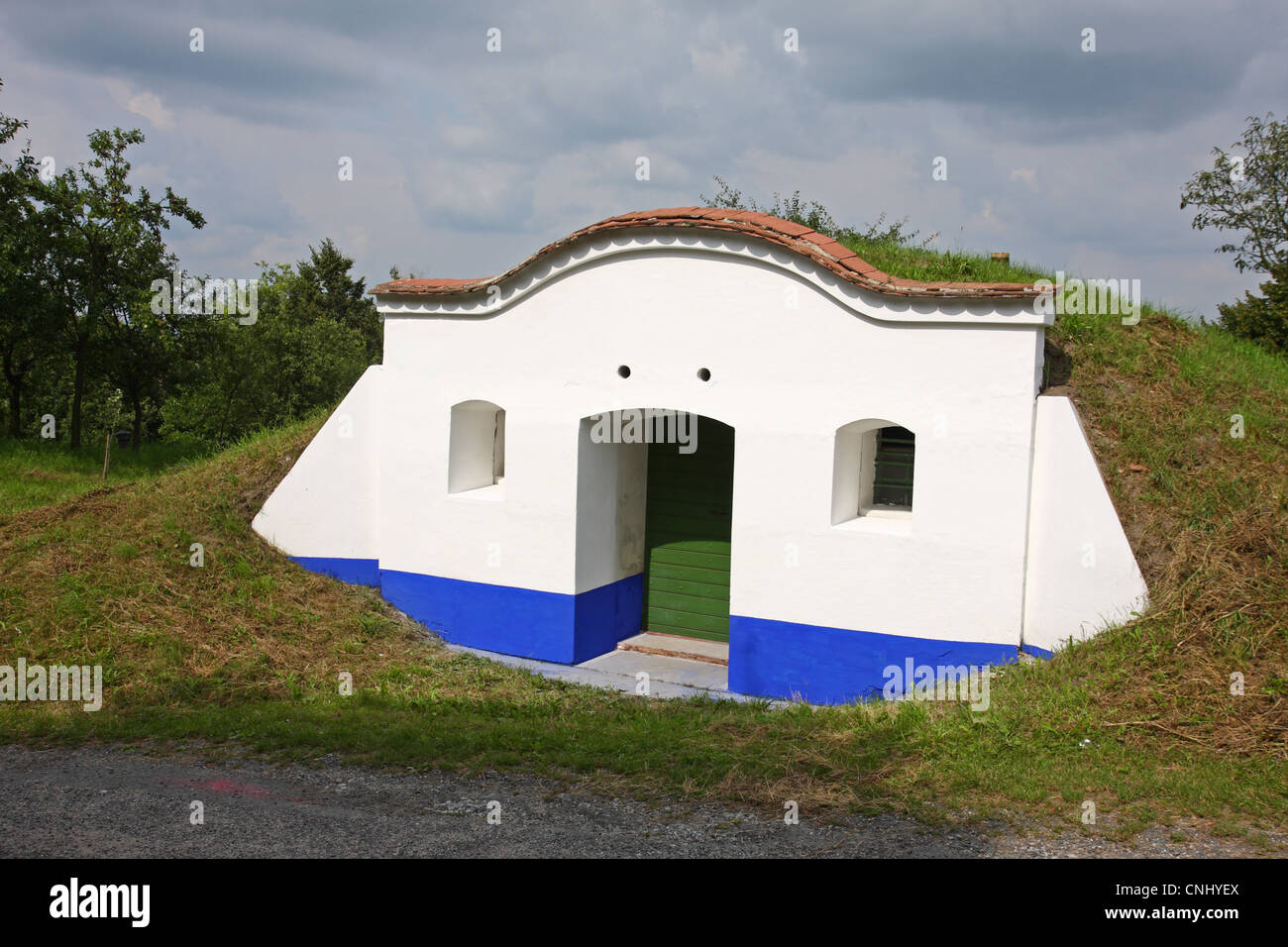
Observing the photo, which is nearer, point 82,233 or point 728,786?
point 728,786

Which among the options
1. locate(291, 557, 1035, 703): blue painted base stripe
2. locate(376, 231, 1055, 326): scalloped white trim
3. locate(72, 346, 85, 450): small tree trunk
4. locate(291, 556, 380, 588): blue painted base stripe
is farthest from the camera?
locate(72, 346, 85, 450): small tree trunk

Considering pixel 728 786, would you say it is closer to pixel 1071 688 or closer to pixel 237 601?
pixel 1071 688

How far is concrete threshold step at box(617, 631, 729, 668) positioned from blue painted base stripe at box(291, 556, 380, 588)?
10.9ft

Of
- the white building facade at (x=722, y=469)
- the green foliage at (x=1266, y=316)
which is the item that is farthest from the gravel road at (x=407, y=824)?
the green foliage at (x=1266, y=316)

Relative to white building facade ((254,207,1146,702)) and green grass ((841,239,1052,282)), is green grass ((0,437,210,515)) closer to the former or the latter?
white building facade ((254,207,1146,702))

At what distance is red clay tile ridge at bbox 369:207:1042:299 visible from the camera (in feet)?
29.1

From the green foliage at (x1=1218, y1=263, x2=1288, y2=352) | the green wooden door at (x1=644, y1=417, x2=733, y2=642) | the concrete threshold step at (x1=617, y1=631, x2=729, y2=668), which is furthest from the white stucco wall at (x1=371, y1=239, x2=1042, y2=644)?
the green foliage at (x1=1218, y1=263, x2=1288, y2=352)

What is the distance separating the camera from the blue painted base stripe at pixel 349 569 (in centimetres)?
1262

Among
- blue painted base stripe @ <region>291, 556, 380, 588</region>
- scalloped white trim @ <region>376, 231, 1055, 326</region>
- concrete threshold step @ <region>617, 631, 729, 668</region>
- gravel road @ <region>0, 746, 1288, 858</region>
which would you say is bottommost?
concrete threshold step @ <region>617, 631, 729, 668</region>

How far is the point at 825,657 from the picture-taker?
386 inches

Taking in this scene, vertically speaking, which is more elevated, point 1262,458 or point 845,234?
point 845,234

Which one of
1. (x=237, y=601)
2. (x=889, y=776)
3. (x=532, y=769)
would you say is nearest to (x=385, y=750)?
(x=532, y=769)

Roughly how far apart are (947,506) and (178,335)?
55.1ft

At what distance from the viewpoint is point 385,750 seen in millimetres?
7668
